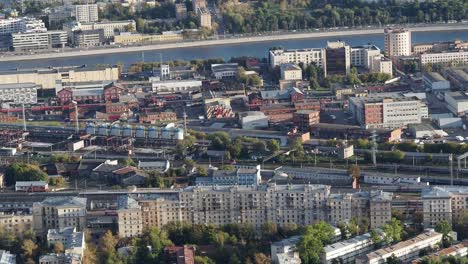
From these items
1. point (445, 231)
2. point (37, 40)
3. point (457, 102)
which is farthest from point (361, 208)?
point (37, 40)

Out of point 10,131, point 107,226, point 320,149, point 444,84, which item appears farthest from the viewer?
point 444,84

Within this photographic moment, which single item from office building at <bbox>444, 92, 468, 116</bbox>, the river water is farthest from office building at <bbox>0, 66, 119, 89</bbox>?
office building at <bbox>444, 92, 468, 116</bbox>

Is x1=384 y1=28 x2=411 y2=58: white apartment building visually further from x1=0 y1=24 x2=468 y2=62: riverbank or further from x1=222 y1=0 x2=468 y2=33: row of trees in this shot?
x1=222 y1=0 x2=468 y2=33: row of trees

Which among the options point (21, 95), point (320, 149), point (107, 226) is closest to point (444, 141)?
point (320, 149)

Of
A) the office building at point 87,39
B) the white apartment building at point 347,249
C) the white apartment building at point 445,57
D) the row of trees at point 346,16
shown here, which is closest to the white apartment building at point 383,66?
the white apartment building at point 445,57

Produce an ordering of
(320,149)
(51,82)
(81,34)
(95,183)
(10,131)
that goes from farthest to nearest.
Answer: (81,34)
(51,82)
(10,131)
(320,149)
(95,183)

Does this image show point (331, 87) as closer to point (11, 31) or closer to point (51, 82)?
point (51, 82)

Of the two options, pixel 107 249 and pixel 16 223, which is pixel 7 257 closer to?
pixel 107 249
